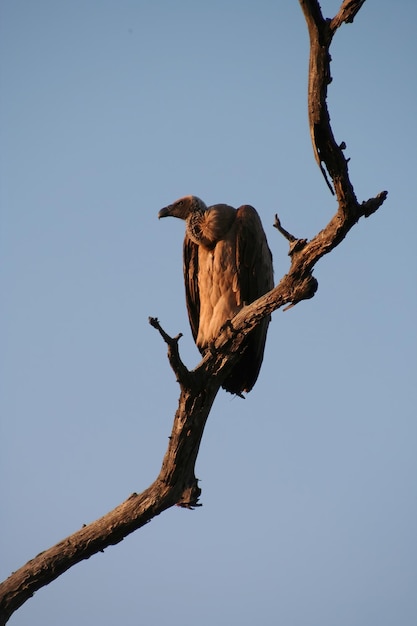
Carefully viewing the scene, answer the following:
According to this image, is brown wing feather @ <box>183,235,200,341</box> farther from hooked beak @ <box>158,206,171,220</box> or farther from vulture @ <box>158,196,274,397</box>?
hooked beak @ <box>158,206,171,220</box>

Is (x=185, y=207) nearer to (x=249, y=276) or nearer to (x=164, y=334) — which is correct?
(x=249, y=276)

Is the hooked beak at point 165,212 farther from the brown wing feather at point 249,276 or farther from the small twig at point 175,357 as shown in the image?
the small twig at point 175,357

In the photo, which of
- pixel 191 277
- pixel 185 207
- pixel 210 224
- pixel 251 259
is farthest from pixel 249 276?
pixel 185 207

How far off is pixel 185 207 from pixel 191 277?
0.73m

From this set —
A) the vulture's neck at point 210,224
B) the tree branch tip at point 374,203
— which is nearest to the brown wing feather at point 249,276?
the vulture's neck at point 210,224

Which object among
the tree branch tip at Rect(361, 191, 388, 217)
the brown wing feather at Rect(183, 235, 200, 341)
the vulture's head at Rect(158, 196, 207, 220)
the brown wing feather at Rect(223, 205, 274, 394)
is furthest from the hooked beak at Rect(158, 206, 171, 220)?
the tree branch tip at Rect(361, 191, 388, 217)

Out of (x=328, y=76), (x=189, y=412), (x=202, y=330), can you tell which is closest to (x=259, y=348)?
(x=202, y=330)

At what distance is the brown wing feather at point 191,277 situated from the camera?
949 cm

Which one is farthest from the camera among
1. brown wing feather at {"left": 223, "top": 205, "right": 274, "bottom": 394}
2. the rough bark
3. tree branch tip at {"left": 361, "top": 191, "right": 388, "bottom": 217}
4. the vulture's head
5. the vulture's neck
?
the vulture's head

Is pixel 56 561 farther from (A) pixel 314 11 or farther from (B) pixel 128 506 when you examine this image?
(A) pixel 314 11

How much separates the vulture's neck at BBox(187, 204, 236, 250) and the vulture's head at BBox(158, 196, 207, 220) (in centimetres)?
5

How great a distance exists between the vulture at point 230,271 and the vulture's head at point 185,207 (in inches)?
0.4

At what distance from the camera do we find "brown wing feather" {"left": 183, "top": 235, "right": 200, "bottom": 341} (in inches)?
374

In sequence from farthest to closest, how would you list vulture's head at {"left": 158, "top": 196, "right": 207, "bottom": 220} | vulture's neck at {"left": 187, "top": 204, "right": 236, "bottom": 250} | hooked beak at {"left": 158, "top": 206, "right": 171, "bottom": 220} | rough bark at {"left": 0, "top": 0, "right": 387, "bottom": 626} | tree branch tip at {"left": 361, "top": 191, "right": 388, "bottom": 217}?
1. hooked beak at {"left": 158, "top": 206, "right": 171, "bottom": 220}
2. vulture's head at {"left": 158, "top": 196, "right": 207, "bottom": 220}
3. vulture's neck at {"left": 187, "top": 204, "right": 236, "bottom": 250}
4. rough bark at {"left": 0, "top": 0, "right": 387, "bottom": 626}
5. tree branch tip at {"left": 361, "top": 191, "right": 388, "bottom": 217}
